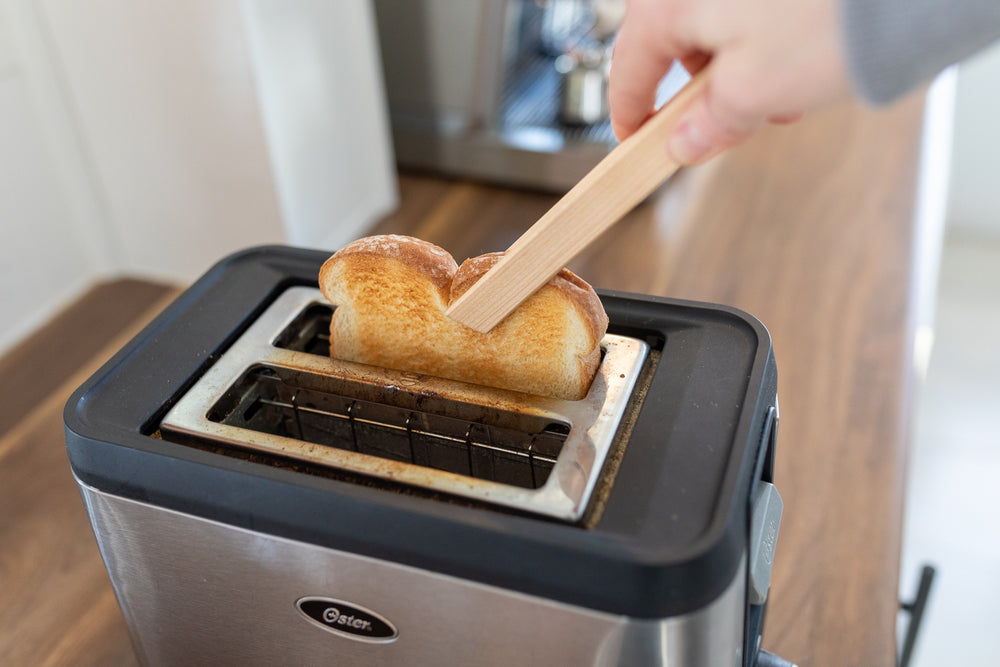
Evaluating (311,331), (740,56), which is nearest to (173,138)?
(311,331)

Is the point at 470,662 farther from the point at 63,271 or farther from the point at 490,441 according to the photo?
the point at 63,271

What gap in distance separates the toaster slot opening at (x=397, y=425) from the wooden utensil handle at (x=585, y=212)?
72mm

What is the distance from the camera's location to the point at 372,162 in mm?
1683

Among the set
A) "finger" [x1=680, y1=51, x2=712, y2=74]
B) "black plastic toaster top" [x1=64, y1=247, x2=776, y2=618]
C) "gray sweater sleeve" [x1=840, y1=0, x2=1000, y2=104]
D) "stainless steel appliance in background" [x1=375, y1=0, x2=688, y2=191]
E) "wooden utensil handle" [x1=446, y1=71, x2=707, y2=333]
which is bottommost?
"stainless steel appliance in background" [x1=375, y1=0, x2=688, y2=191]

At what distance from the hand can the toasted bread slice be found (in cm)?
14

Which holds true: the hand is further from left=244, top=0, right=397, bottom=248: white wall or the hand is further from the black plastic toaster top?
left=244, top=0, right=397, bottom=248: white wall

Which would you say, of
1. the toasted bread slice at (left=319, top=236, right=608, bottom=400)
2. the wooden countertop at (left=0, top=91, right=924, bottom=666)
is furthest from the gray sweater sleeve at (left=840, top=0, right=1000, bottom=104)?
the wooden countertop at (left=0, top=91, right=924, bottom=666)

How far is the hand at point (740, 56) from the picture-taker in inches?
13.2

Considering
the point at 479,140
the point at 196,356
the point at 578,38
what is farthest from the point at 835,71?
the point at 578,38

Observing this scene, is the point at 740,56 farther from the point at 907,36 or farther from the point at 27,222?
the point at 27,222

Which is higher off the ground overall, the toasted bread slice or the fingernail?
the fingernail

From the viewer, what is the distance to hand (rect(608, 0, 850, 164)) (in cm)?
34

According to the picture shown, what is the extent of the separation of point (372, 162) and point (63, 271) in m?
0.62

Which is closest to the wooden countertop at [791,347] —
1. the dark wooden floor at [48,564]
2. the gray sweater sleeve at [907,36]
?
the dark wooden floor at [48,564]
